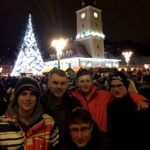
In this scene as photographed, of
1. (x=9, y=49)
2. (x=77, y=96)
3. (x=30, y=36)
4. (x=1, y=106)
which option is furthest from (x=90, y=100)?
(x=9, y=49)

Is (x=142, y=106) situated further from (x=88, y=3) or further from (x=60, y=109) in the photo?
(x=88, y=3)

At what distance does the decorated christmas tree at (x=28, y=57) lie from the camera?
99.5ft

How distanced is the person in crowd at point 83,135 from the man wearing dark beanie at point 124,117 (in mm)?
617

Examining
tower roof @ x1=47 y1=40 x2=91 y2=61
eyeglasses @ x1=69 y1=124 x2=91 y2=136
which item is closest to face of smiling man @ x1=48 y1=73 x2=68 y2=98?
eyeglasses @ x1=69 y1=124 x2=91 y2=136

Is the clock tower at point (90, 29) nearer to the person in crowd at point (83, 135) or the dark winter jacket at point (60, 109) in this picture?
the dark winter jacket at point (60, 109)

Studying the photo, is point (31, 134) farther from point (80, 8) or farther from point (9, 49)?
point (9, 49)

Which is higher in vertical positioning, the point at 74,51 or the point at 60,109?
the point at 74,51

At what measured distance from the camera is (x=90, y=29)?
53.1 metres

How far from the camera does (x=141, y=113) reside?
9.60 feet

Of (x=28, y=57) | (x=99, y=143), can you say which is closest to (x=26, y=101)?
(x=99, y=143)

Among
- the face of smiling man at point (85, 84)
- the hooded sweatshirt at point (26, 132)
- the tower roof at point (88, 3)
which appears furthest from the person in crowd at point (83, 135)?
the tower roof at point (88, 3)

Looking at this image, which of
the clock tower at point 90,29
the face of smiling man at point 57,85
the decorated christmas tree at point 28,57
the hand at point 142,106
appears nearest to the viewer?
the hand at point 142,106

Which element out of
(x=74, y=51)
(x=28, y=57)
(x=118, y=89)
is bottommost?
(x=118, y=89)

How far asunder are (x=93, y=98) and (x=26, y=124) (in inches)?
58.1
